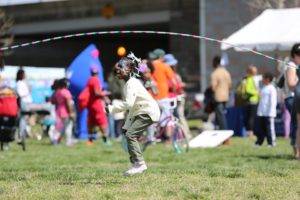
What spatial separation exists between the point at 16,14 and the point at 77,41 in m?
7.87

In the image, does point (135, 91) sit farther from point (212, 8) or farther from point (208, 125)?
point (212, 8)

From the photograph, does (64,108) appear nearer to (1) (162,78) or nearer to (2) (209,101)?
(1) (162,78)

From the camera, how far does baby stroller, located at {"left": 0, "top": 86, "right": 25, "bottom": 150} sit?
14.8m

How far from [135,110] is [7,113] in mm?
5884

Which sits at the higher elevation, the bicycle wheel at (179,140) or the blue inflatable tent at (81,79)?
the blue inflatable tent at (81,79)

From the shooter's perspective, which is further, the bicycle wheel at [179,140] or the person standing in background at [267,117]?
the person standing in background at [267,117]

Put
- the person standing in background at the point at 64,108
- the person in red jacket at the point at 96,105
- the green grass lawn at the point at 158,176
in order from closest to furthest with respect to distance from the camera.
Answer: the green grass lawn at the point at 158,176
the person standing in background at the point at 64,108
the person in red jacket at the point at 96,105

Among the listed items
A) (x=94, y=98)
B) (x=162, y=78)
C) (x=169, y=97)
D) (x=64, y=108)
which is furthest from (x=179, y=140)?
(x=64, y=108)

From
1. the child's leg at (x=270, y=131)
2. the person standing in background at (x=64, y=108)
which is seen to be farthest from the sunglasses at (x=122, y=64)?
the person standing in background at (x=64, y=108)

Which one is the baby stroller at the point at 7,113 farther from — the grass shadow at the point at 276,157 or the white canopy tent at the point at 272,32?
the white canopy tent at the point at 272,32

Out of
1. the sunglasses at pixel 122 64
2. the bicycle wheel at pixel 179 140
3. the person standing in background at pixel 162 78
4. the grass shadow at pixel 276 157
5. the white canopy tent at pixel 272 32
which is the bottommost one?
the grass shadow at pixel 276 157

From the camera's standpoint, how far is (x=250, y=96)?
68.0 feet

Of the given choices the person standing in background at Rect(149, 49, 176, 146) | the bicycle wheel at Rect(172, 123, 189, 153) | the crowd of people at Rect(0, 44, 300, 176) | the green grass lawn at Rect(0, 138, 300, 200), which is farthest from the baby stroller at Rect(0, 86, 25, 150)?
the bicycle wheel at Rect(172, 123, 189, 153)

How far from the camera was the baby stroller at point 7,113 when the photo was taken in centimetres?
1484
